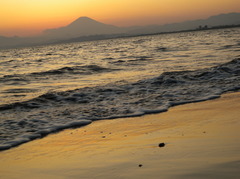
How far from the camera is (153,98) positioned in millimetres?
9203

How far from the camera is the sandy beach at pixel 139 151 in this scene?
3.53m

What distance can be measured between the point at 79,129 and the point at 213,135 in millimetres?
2733

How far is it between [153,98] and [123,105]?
3.91 ft

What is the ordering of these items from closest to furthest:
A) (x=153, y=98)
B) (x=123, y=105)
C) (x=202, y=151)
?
(x=202, y=151) < (x=123, y=105) < (x=153, y=98)

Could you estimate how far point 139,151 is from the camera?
432 cm

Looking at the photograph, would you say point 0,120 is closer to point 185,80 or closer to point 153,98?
point 153,98

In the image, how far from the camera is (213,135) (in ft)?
15.4

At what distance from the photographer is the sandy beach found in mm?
3527

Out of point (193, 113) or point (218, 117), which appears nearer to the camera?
point (218, 117)

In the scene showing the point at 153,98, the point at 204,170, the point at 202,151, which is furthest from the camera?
the point at 153,98

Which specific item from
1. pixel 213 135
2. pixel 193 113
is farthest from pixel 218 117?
pixel 213 135

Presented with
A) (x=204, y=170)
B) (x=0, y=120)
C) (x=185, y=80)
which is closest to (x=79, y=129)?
(x=0, y=120)

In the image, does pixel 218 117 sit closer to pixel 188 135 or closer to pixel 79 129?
pixel 188 135

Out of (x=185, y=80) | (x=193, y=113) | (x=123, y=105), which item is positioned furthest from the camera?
(x=185, y=80)
